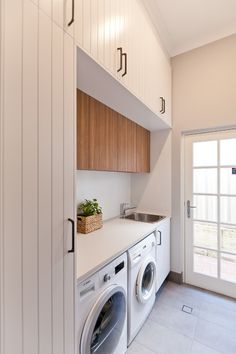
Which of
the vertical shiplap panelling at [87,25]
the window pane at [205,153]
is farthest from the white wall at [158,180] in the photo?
the vertical shiplap panelling at [87,25]

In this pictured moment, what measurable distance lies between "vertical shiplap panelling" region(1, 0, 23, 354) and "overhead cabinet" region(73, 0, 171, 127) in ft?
1.23

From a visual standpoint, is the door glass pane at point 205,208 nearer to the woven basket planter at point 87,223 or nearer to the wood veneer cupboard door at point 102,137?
the wood veneer cupboard door at point 102,137

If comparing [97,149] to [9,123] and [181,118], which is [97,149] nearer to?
[9,123]

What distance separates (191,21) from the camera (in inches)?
79.0

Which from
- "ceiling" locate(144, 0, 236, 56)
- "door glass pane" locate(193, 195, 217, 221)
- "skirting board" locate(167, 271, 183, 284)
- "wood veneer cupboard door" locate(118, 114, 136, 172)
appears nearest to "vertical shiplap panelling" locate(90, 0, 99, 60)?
"wood veneer cupboard door" locate(118, 114, 136, 172)

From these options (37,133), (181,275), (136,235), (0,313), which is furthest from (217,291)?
(37,133)

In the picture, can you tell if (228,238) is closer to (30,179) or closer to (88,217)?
(88,217)

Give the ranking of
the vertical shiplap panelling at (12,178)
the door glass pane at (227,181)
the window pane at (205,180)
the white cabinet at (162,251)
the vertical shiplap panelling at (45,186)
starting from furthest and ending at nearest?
the window pane at (205,180), the door glass pane at (227,181), the white cabinet at (162,251), the vertical shiplap panelling at (45,186), the vertical shiplap panelling at (12,178)

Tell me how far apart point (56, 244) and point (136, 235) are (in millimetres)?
955

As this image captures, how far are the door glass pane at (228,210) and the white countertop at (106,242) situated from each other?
0.89m

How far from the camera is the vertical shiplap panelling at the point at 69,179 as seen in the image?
88 centimetres

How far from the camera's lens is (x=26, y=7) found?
2.33 feet

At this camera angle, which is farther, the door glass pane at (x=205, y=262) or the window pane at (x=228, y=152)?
the door glass pane at (x=205, y=262)

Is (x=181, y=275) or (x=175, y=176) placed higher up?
(x=175, y=176)
